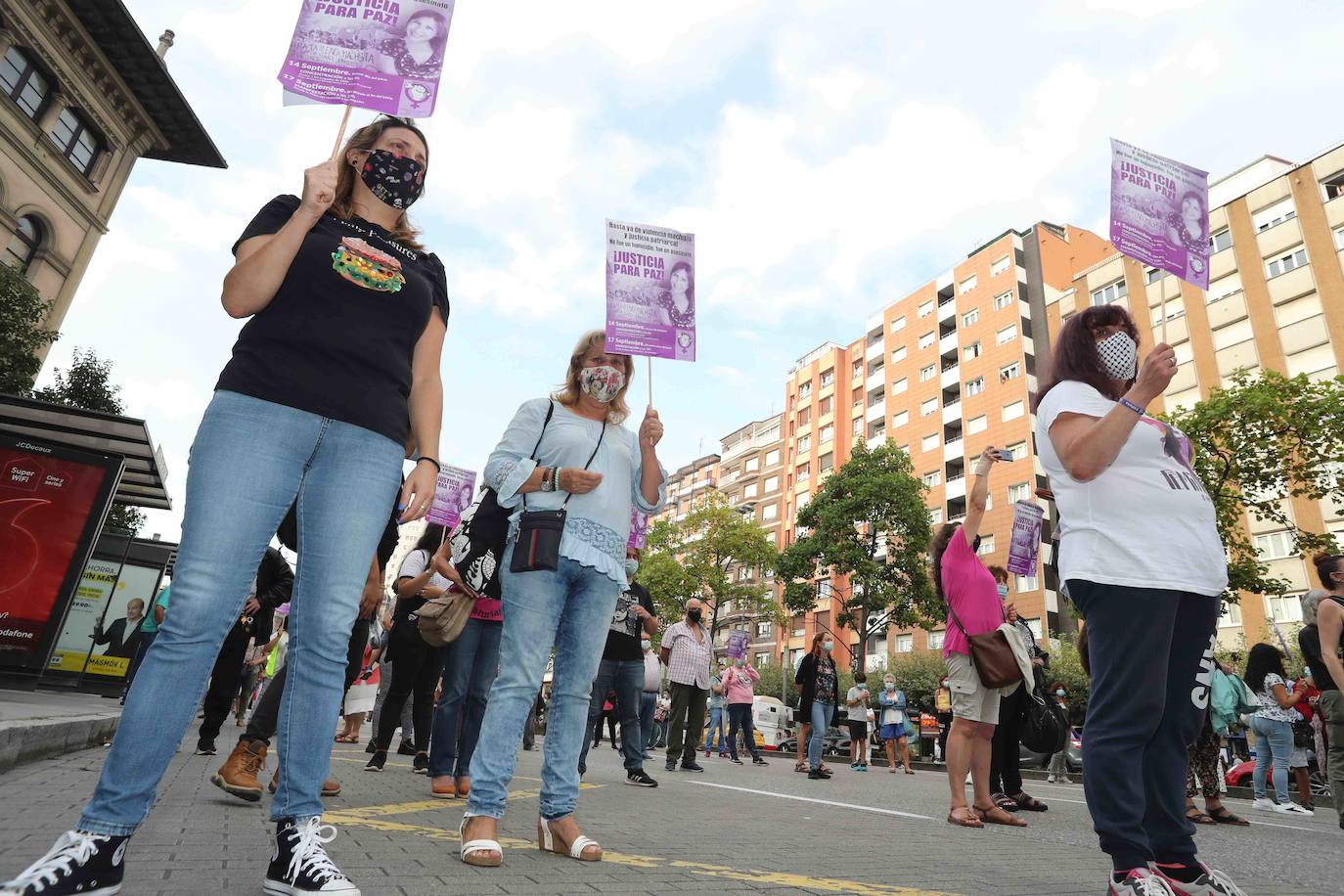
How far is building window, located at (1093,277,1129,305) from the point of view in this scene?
1809 inches

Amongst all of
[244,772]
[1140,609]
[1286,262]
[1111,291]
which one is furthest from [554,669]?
[1111,291]

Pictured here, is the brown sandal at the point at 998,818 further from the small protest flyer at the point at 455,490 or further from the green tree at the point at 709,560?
the green tree at the point at 709,560

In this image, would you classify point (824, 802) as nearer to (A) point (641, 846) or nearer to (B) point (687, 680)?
(A) point (641, 846)

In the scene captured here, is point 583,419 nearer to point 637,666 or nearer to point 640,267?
point 640,267

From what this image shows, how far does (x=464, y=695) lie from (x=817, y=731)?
290 inches

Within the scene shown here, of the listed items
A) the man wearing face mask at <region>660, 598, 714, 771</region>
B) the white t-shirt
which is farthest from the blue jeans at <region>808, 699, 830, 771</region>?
the white t-shirt

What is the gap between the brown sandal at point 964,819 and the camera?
5.25 meters

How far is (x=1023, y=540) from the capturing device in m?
11.0

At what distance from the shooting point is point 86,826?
6.24ft

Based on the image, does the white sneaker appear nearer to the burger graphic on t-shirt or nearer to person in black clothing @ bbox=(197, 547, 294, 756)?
person in black clothing @ bbox=(197, 547, 294, 756)

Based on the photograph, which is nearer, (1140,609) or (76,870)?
(76,870)

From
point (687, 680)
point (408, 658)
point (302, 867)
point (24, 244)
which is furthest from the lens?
point (24, 244)

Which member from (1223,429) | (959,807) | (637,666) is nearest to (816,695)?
→ (637,666)

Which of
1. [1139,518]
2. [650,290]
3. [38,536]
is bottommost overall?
[1139,518]
